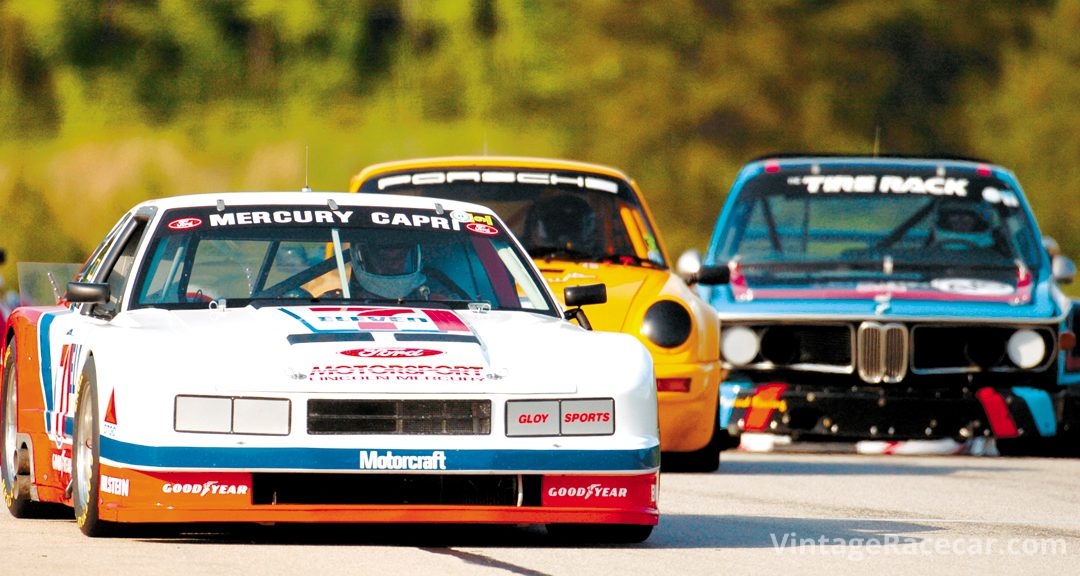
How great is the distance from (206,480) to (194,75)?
190 feet

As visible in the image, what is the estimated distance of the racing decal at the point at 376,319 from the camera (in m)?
7.91

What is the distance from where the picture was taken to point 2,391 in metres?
9.77

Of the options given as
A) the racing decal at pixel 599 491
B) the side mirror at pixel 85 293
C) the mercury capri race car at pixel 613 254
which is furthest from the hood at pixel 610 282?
the racing decal at pixel 599 491

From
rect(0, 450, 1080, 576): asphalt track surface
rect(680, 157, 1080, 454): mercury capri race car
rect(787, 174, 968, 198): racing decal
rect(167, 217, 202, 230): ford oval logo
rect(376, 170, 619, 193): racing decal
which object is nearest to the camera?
rect(0, 450, 1080, 576): asphalt track surface

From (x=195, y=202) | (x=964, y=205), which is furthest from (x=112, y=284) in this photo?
(x=964, y=205)

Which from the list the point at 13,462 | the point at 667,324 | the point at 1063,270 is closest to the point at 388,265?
the point at 13,462

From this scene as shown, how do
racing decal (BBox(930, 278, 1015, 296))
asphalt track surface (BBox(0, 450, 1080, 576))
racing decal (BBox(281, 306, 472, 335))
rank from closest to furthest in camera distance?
1. asphalt track surface (BBox(0, 450, 1080, 576))
2. racing decal (BBox(281, 306, 472, 335))
3. racing decal (BBox(930, 278, 1015, 296))

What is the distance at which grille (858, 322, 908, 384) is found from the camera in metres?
13.5

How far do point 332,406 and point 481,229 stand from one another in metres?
1.71

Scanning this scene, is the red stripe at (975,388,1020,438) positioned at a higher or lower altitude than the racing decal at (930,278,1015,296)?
lower

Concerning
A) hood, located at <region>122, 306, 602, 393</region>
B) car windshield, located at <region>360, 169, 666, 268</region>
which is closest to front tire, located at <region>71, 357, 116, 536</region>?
hood, located at <region>122, 306, 602, 393</region>

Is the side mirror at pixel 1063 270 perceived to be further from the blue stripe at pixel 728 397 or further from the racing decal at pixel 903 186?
the blue stripe at pixel 728 397

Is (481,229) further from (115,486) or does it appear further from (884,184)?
(884,184)

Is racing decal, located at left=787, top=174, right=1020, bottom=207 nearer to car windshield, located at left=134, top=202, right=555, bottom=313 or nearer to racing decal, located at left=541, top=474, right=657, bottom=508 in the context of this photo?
car windshield, located at left=134, top=202, right=555, bottom=313
